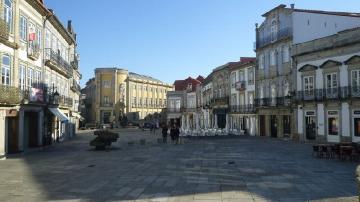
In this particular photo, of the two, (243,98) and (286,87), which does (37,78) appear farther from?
(243,98)

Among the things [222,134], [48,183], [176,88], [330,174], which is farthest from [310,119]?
[176,88]

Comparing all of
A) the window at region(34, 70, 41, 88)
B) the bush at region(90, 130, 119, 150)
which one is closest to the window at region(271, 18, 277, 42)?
the bush at region(90, 130, 119, 150)

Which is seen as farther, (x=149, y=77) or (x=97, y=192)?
(x=149, y=77)

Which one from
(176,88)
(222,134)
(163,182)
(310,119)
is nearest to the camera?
(163,182)

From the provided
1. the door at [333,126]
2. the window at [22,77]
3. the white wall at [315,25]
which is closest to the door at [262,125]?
the white wall at [315,25]

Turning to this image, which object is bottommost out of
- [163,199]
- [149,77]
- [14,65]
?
[163,199]

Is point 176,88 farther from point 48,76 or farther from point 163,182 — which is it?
point 163,182

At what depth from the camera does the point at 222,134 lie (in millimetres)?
42250

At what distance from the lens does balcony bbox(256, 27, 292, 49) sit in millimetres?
39612

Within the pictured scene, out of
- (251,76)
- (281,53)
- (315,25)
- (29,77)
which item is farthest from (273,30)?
(29,77)

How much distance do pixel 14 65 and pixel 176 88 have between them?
7321 centimetres

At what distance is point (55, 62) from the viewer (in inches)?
1304

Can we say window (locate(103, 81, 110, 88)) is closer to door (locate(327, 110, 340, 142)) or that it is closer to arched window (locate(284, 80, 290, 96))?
arched window (locate(284, 80, 290, 96))

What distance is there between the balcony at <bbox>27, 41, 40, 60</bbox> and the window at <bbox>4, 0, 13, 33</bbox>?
2816 mm
